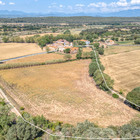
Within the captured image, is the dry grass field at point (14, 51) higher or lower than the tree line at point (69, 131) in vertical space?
higher

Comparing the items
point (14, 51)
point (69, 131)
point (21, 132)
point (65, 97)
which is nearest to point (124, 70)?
point (65, 97)

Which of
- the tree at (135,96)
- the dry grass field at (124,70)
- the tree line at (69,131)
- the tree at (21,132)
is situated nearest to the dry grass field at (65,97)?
the tree at (135,96)

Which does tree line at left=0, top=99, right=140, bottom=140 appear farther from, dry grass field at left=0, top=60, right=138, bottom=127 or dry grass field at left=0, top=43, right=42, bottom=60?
dry grass field at left=0, top=43, right=42, bottom=60

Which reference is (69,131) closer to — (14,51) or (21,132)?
(21,132)

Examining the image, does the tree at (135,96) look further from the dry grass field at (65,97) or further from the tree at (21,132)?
the tree at (21,132)

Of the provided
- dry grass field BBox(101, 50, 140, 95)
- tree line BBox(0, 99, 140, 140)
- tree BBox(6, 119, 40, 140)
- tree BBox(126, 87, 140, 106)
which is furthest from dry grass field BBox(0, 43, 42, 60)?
tree BBox(126, 87, 140, 106)
